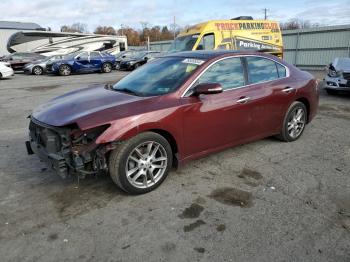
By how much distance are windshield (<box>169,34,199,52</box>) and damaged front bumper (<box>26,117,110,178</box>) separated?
10.3 m

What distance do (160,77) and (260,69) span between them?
161 cm

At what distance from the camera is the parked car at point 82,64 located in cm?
2167

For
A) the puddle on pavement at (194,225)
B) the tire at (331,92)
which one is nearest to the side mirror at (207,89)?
the puddle on pavement at (194,225)

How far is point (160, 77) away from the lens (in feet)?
14.9

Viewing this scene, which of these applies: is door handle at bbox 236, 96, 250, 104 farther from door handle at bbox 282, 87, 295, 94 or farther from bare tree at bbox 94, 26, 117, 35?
bare tree at bbox 94, 26, 117, 35

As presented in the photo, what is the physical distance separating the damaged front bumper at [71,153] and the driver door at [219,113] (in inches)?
44.5

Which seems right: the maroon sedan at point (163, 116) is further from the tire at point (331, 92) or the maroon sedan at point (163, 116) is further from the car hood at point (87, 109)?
the tire at point (331, 92)

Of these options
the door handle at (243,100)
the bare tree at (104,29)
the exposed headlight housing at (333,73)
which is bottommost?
→ the exposed headlight housing at (333,73)

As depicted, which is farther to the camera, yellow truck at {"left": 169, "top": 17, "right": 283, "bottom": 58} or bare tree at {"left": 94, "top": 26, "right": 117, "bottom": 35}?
bare tree at {"left": 94, "top": 26, "right": 117, "bottom": 35}

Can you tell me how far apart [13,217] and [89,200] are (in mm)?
796

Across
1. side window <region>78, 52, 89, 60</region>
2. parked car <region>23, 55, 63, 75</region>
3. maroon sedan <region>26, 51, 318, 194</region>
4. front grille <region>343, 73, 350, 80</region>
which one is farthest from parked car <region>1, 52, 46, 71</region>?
maroon sedan <region>26, 51, 318, 194</region>

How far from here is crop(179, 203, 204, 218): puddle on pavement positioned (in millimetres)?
3473

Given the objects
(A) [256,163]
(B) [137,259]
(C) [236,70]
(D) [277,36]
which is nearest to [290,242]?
(B) [137,259]

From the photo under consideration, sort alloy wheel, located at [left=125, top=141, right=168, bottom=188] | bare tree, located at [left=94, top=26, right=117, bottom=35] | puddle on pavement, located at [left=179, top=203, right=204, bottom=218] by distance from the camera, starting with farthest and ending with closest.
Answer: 1. bare tree, located at [left=94, top=26, right=117, bottom=35]
2. alloy wheel, located at [left=125, top=141, right=168, bottom=188]
3. puddle on pavement, located at [left=179, top=203, right=204, bottom=218]
